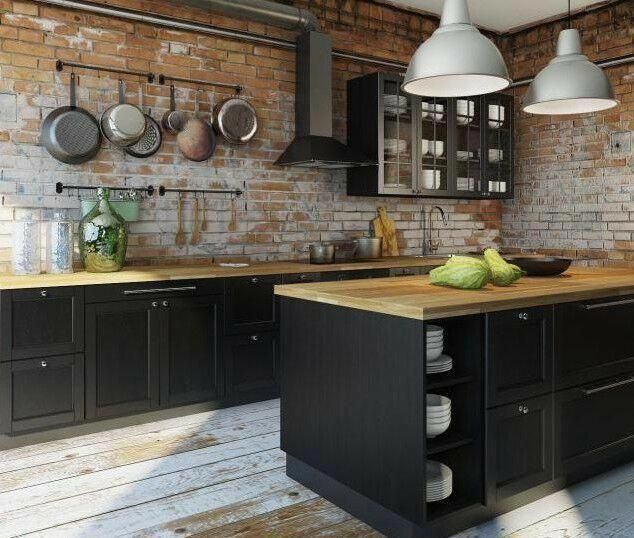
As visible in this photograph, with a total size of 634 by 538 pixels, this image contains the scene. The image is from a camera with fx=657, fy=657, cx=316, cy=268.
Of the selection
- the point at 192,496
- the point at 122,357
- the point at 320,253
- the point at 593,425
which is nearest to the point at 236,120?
the point at 320,253

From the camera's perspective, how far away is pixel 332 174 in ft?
18.2

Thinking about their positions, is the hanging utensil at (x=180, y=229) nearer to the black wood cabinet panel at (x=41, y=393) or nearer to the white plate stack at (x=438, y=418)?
the black wood cabinet panel at (x=41, y=393)

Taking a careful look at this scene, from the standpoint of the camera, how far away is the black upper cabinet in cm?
531

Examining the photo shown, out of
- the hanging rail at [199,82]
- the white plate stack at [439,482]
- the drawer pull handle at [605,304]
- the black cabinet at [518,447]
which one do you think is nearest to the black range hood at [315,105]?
the hanging rail at [199,82]

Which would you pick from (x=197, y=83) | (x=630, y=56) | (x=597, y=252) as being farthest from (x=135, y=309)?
(x=630, y=56)

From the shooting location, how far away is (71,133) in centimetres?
414

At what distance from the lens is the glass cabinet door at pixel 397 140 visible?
531 centimetres

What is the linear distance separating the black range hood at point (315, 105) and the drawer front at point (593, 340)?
2456 mm

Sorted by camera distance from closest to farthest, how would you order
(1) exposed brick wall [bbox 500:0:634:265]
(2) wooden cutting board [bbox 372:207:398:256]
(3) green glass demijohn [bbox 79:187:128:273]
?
(3) green glass demijohn [bbox 79:187:128:273], (1) exposed brick wall [bbox 500:0:634:265], (2) wooden cutting board [bbox 372:207:398:256]

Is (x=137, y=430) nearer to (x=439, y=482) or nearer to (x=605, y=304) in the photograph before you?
(x=439, y=482)

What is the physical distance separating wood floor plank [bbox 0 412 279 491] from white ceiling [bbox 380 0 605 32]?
3873mm

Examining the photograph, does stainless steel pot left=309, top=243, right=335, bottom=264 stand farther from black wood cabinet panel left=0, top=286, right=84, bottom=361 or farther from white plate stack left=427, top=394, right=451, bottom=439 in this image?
white plate stack left=427, top=394, right=451, bottom=439

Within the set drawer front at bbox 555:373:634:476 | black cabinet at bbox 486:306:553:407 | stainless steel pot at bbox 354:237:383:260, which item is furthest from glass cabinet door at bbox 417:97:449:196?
black cabinet at bbox 486:306:553:407

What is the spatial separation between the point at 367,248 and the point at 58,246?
249cm
